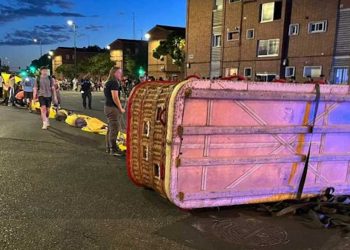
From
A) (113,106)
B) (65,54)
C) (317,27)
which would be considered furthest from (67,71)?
(113,106)

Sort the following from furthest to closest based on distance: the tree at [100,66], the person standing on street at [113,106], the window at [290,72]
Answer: the tree at [100,66] < the window at [290,72] < the person standing on street at [113,106]

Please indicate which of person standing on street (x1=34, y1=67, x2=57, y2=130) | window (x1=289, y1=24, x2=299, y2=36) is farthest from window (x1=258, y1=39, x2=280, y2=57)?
person standing on street (x1=34, y1=67, x2=57, y2=130)

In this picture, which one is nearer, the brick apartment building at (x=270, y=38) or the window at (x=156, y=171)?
the window at (x=156, y=171)

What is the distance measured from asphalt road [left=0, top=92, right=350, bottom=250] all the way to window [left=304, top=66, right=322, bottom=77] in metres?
28.6

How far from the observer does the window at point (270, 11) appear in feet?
116

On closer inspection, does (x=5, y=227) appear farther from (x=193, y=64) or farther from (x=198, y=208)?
(x=193, y=64)

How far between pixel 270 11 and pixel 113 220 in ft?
114

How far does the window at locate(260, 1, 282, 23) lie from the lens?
35234 mm

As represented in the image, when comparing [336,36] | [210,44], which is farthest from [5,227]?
[210,44]

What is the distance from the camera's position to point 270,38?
117 feet

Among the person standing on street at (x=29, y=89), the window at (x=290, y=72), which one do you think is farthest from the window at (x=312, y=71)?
the person standing on street at (x=29, y=89)

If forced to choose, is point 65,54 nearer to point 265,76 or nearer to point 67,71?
point 67,71

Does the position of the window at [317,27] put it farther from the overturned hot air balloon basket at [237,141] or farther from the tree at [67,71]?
the tree at [67,71]

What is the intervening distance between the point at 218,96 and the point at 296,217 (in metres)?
1.83
